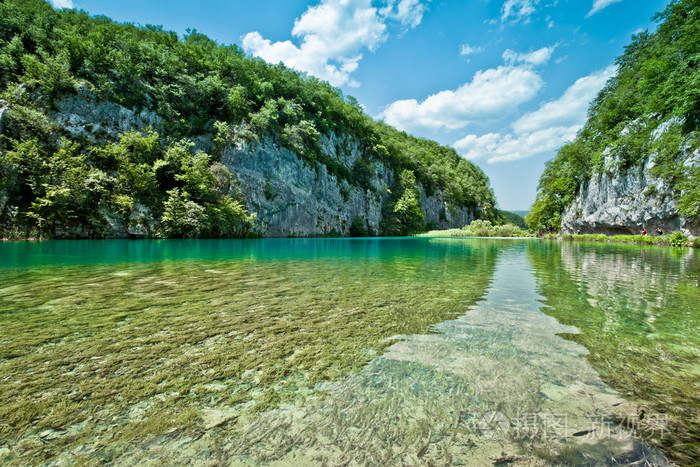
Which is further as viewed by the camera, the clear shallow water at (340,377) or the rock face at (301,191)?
the rock face at (301,191)

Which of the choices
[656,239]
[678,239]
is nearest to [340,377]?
[678,239]

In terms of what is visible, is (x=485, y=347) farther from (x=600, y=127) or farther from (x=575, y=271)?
(x=600, y=127)

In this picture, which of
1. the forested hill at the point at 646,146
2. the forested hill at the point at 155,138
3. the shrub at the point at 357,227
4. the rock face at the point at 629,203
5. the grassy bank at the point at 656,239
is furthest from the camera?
the shrub at the point at 357,227

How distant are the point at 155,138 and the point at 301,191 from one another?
59.3 ft

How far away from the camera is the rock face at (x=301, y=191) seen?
36.1 meters

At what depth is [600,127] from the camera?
1527 inches

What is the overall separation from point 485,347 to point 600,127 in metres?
51.2

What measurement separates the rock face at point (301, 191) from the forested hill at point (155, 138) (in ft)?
0.55

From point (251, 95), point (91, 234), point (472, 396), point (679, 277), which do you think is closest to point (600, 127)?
point (679, 277)

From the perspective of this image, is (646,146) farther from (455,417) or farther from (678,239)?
(455,417)

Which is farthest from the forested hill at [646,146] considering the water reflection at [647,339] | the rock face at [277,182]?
the rock face at [277,182]

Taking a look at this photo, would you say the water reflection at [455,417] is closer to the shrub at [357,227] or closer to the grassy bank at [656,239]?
the grassy bank at [656,239]

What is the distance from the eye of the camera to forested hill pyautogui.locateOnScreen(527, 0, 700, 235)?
23281 millimetres

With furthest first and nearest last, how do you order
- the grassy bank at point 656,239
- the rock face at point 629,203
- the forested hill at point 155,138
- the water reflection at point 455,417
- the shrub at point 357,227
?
the shrub at point 357,227 < the rock face at point 629,203 < the forested hill at point 155,138 < the grassy bank at point 656,239 < the water reflection at point 455,417
